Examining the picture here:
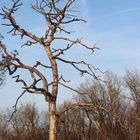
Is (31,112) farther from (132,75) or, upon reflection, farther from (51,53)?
(51,53)

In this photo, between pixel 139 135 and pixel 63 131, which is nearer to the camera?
pixel 139 135

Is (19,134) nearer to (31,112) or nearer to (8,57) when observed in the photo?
(31,112)

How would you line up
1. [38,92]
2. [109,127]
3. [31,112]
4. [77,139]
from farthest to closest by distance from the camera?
[31,112] → [77,139] → [109,127] → [38,92]

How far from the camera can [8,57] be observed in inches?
371

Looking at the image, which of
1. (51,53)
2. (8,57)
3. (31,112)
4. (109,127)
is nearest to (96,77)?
(51,53)

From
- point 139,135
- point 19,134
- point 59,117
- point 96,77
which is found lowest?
point 59,117

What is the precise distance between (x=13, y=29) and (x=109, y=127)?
40001 mm

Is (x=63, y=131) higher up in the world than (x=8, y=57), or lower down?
higher up

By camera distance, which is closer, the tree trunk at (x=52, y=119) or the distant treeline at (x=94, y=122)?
the tree trunk at (x=52, y=119)

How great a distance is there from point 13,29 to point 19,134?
188 feet

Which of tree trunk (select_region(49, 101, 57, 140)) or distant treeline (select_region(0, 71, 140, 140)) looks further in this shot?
distant treeline (select_region(0, 71, 140, 140))

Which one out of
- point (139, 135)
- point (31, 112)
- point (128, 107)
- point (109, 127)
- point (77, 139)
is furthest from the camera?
point (31, 112)

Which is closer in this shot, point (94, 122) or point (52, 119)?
point (52, 119)

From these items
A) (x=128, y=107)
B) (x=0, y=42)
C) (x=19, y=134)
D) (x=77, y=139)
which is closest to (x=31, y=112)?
(x=19, y=134)
